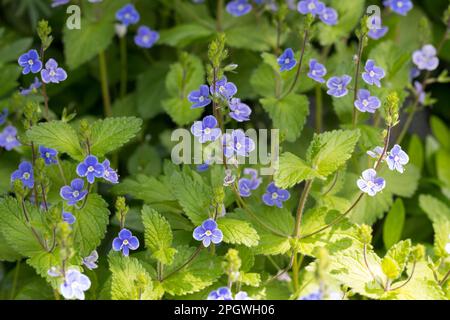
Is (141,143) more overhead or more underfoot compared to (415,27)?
more underfoot

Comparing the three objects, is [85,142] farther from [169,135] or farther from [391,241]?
[391,241]

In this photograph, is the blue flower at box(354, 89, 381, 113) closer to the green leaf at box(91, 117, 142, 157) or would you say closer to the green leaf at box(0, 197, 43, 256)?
the green leaf at box(91, 117, 142, 157)

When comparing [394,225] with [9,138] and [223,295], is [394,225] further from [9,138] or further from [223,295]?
[9,138]

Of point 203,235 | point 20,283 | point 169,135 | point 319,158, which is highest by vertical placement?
point 319,158

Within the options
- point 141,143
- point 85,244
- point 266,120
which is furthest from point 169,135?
point 85,244

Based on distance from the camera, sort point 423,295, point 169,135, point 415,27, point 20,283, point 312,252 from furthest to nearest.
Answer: point 415,27
point 169,135
point 20,283
point 312,252
point 423,295

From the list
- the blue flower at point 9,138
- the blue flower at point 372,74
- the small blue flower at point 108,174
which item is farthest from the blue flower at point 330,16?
the blue flower at point 9,138

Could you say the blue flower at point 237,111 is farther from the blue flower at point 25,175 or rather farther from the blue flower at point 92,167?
the blue flower at point 25,175

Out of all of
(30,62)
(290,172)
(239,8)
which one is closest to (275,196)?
(290,172)
